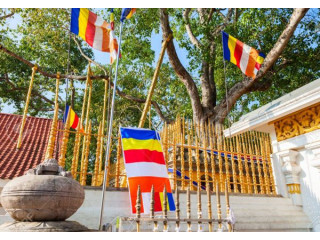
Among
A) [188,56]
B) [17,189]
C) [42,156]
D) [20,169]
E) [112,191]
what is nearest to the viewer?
[17,189]

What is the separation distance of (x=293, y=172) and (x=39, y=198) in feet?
13.6

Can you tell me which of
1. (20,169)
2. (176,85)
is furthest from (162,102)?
(20,169)

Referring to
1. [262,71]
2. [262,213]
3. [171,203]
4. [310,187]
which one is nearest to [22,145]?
[171,203]

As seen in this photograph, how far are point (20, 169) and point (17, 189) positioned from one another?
428 centimetres

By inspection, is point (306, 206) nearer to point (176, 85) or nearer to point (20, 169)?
point (20, 169)

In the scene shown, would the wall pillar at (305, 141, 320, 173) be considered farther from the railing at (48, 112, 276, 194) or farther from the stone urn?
the stone urn

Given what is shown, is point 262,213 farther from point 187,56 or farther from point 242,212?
point 187,56

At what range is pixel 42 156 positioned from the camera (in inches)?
285

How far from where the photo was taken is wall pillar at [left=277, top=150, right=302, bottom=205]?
4668 millimetres

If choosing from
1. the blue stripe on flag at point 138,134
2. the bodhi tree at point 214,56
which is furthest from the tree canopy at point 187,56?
the blue stripe on flag at point 138,134

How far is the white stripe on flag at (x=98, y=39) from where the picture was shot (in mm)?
4938

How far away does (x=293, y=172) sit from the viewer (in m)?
4.67

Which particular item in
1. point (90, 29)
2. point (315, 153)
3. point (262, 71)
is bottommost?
point (315, 153)

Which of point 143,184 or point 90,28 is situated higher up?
point 90,28
